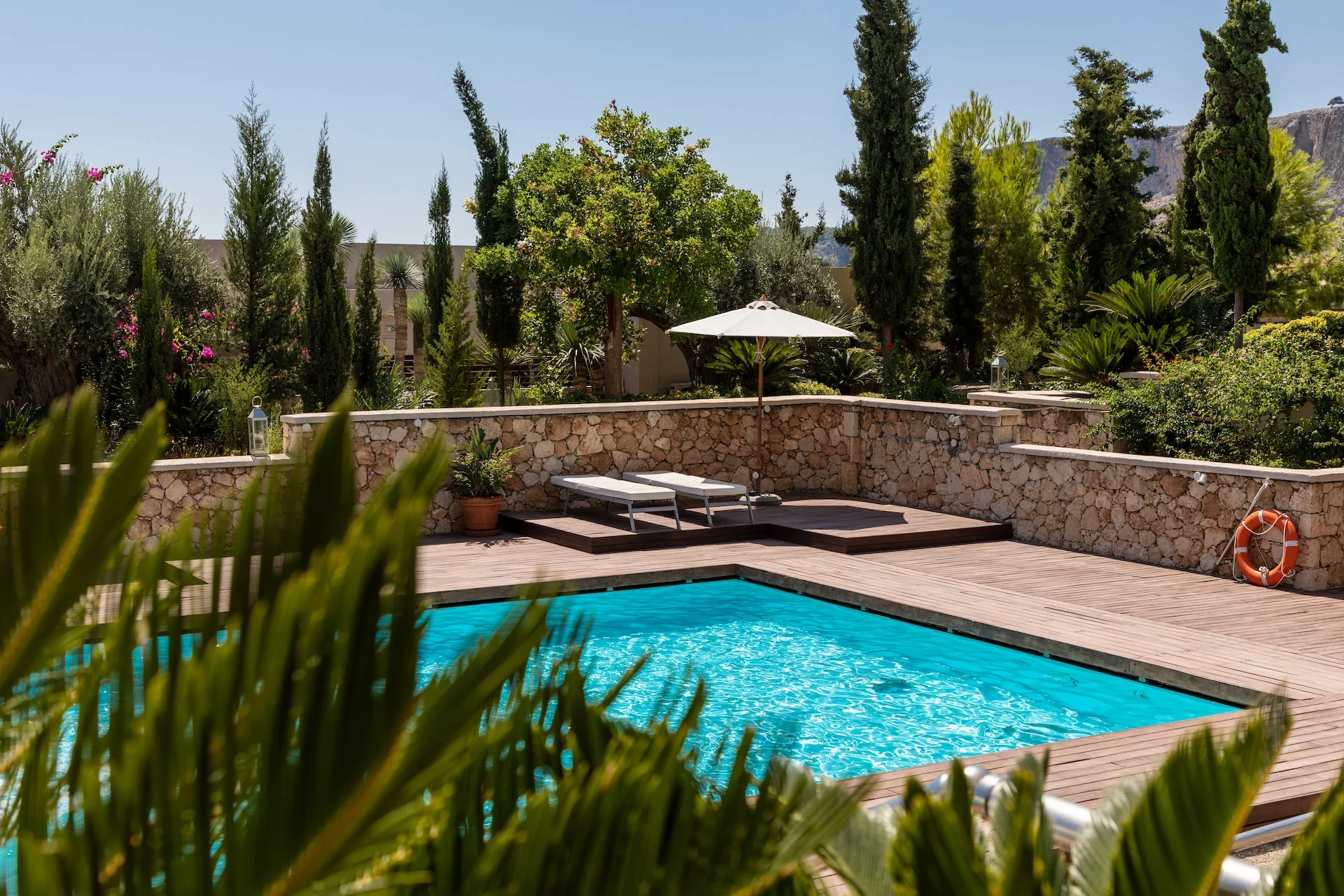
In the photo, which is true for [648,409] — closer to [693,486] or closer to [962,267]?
[693,486]

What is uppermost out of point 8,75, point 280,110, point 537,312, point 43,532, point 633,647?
point 8,75

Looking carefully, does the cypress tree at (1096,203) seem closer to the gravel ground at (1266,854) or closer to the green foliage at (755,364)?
the green foliage at (755,364)

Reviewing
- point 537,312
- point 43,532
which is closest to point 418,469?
point 43,532

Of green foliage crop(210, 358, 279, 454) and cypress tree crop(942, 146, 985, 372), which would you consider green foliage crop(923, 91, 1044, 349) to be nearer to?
cypress tree crop(942, 146, 985, 372)

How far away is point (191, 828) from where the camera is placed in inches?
29.4

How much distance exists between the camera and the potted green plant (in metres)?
11.6

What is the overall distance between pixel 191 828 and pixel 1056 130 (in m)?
33.5

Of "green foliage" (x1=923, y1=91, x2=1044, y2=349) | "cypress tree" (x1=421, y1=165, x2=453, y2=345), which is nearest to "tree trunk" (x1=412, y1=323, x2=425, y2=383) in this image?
"cypress tree" (x1=421, y1=165, x2=453, y2=345)

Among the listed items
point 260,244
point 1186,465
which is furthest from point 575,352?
point 1186,465

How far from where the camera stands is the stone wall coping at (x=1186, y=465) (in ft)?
29.6

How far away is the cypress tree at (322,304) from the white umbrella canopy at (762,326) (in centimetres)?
492

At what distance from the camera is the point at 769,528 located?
11.6 m

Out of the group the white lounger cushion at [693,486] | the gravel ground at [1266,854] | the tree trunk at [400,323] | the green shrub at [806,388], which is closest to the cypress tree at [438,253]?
the tree trunk at [400,323]

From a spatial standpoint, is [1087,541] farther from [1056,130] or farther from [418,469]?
[1056,130]
